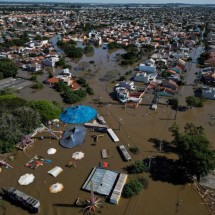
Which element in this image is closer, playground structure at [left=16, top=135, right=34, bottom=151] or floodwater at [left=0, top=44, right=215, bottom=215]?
floodwater at [left=0, top=44, right=215, bottom=215]

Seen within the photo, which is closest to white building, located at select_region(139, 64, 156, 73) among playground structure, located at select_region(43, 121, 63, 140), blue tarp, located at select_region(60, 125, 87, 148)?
blue tarp, located at select_region(60, 125, 87, 148)

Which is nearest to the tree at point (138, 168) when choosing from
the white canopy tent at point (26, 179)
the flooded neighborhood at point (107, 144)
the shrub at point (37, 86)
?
the flooded neighborhood at point (107, 144)

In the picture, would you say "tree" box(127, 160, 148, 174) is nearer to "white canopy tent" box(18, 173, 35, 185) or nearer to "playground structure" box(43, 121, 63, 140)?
"white canopy tent" box(18, 173, 35, 185)

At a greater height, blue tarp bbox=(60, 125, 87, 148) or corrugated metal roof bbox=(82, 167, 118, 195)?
corrugated metal roof bbox=(82, 167, 118, 195)

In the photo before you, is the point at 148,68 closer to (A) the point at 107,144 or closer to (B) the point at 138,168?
(A) the point at 107,144

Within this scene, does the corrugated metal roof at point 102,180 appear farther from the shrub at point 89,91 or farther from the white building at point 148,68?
the white building at point 148,68
